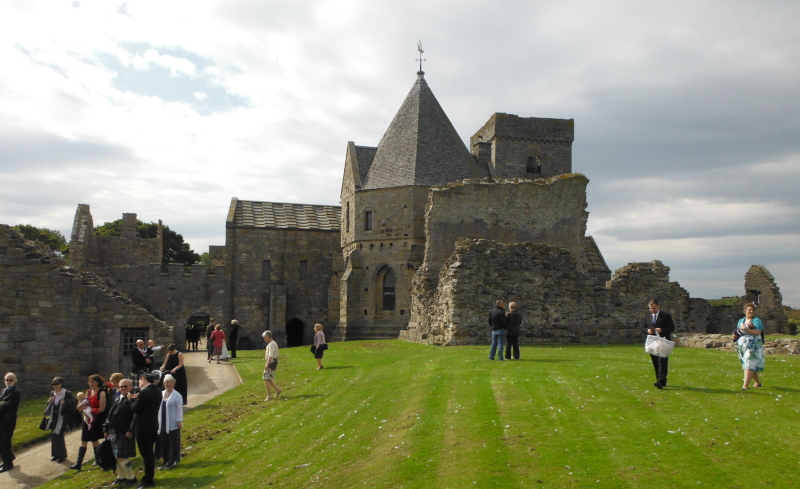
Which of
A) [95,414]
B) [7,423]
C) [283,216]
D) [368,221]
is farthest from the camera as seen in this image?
[283,216]

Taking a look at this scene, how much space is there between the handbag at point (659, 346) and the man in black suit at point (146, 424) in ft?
29.0

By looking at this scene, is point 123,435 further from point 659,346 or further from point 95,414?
point 659,346

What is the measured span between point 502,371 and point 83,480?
8720 mm

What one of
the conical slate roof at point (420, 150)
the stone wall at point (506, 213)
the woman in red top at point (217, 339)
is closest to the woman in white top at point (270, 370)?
the woman in red top at point (217, 339)

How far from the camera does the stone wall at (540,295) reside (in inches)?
846

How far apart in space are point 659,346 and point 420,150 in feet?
92.1

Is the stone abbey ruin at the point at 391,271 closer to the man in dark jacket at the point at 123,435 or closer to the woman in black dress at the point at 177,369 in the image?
the woman in black dress at the point at 177,369

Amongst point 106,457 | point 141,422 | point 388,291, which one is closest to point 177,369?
point 106,457

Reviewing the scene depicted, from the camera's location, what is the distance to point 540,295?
72.7 ft

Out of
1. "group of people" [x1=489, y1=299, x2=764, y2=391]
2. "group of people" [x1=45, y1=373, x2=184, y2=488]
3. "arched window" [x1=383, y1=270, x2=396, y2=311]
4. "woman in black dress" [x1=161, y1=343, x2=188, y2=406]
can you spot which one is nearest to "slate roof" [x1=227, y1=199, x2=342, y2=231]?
"arched window" [x1=383, y1=270, x2=396, y2=311]

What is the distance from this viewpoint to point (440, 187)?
32.2 m

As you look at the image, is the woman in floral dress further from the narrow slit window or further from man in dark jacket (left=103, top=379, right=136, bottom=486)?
the narrow slit window

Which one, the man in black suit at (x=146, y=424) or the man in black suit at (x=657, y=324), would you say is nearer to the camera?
the man in black suit at (x=146, y=424)

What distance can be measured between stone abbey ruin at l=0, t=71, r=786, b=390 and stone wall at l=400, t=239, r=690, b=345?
52mm
